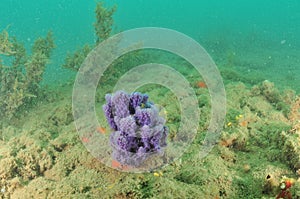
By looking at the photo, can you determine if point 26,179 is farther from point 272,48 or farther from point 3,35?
point 272,48

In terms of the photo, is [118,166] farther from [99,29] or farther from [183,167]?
[99,29]

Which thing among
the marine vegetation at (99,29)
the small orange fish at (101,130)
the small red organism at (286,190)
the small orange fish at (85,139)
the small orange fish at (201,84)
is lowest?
the small red organism at (286,190)

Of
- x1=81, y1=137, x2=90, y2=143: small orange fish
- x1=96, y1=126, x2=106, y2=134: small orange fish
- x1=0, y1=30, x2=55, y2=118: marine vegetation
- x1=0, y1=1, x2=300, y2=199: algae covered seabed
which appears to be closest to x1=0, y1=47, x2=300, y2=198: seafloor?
x1=0, y1=1, x2=300, y2=199: algae covered seabed

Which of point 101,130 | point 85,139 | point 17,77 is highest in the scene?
point 17,77

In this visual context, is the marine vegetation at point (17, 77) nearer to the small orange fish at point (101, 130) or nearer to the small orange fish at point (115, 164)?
the small orange fish at point (101, 130)

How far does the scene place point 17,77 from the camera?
25.8 feet

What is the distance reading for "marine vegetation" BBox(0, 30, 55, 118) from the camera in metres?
7.27

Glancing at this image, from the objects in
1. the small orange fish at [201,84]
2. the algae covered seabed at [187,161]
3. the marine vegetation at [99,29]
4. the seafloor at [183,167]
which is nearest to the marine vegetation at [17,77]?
the algae covered seabed at [187,161]

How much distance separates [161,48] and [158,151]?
51.9ft

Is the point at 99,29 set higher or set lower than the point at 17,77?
higher

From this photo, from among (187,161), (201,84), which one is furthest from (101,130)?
(201,84)

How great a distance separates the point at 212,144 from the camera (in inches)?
165

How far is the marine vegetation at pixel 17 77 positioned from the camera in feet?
23.8

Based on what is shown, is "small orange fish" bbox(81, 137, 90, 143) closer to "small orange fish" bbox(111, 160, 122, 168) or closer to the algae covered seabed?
the algae covered seabed
